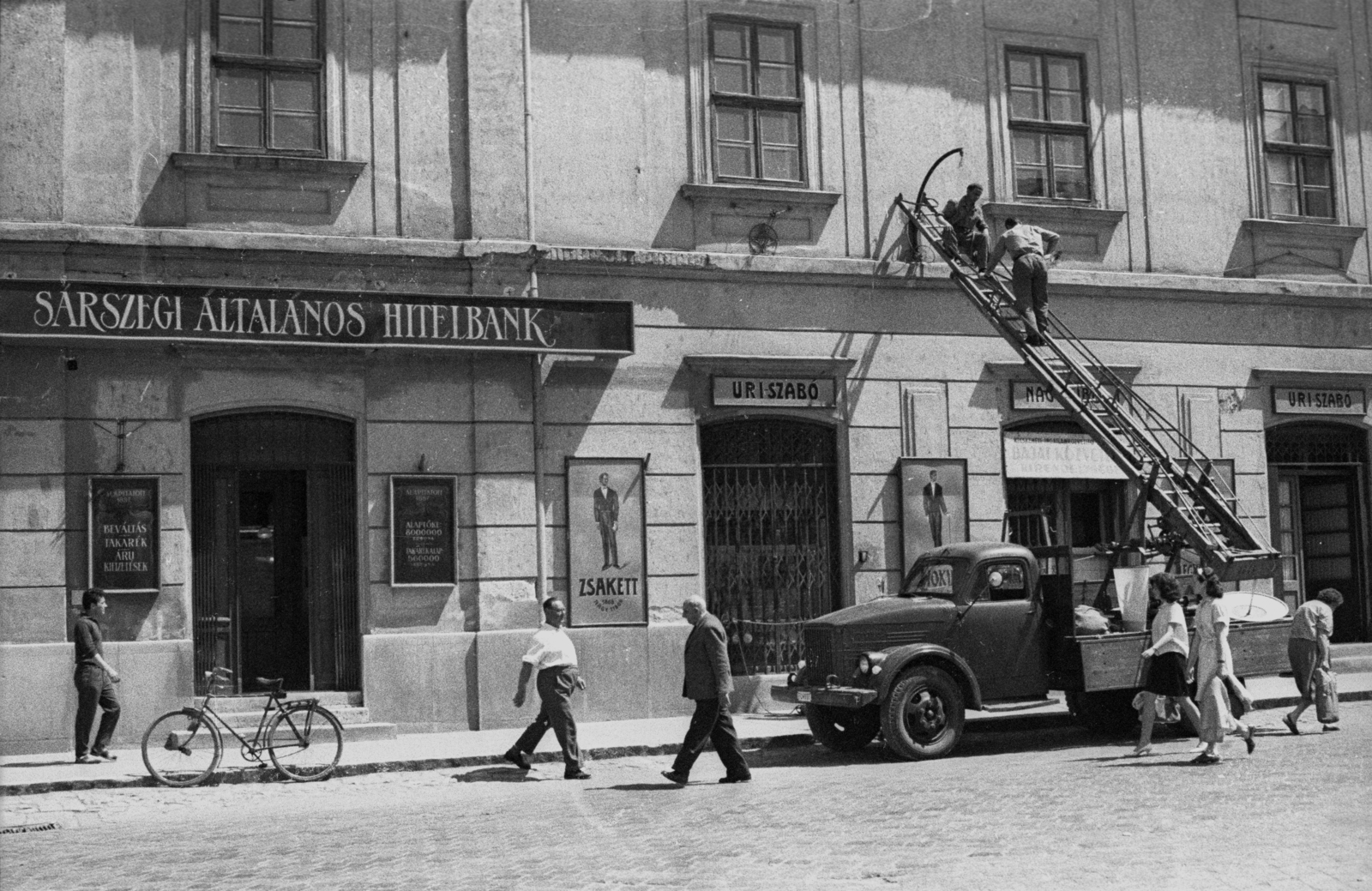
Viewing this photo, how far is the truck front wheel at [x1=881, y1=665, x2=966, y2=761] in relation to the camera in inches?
547

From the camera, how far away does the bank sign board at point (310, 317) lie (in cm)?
1563

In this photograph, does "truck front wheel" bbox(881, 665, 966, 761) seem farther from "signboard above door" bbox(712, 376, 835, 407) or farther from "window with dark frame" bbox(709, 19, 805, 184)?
"window with dark frame" bbox(709, 19, 805, 184)

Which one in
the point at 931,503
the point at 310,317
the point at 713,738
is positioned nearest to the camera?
the point at 713,738

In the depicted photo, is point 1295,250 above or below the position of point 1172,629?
above

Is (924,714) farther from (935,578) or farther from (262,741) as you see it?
(262,741)

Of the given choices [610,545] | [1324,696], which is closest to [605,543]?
[610,545]

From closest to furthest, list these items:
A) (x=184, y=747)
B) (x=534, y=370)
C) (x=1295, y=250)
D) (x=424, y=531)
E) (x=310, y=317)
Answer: (x=184, y=747) → (x=310, y=317) → (x=424, y=531) → (x=534, y=370) → (x=1295, y=250)

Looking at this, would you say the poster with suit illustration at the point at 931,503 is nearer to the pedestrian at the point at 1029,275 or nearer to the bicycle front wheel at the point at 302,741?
the pedestrian at the point at 1029,275

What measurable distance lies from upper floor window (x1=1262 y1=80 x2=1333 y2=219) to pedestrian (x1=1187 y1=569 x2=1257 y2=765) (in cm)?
916

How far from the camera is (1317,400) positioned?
21.0 metres

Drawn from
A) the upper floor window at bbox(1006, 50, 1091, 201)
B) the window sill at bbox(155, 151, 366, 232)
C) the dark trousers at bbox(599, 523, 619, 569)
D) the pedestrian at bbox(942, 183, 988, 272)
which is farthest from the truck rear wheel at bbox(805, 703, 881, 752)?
the upper floor window at bbox(1006, 50, 1091, 201)

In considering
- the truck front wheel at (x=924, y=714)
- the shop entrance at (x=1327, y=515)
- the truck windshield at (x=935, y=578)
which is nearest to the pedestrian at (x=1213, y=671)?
the truck front wheel at (x=924, y=714)

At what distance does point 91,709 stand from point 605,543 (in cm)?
563

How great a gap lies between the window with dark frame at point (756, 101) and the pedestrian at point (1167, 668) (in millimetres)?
7417
